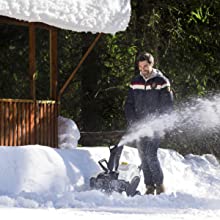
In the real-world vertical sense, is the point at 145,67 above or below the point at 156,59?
below

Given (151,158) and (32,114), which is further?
(32,114)

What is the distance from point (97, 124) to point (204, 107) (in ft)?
19.4

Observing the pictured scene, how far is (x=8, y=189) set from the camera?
9.98 metres

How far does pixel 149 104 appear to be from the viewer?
10484 millimetres

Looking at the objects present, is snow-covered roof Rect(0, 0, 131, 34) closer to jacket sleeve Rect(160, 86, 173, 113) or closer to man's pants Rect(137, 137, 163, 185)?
jacket sleeve Rect(160, 86, 173, 113)

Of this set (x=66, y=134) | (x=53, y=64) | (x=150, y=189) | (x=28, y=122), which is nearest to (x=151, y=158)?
(x=150, y=189)

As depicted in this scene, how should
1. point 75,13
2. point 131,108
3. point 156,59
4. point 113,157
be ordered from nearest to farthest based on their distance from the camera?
point 113,157
point 131,108
point 75,13
point 156,59

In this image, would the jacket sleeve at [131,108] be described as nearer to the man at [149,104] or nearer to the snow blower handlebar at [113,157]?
the man at [149,104]

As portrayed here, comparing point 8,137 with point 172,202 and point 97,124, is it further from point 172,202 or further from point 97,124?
point 97,124

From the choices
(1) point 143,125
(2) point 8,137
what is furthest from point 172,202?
(2) point 8,137

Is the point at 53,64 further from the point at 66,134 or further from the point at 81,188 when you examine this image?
the point at 81,188

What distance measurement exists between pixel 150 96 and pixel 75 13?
2.23 metres

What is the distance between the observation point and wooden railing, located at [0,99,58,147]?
1193cm

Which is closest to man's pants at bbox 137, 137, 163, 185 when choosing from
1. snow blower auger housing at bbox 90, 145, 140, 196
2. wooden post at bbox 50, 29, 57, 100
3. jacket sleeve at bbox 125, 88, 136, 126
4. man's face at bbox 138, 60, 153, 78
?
jacket sleeve at bbox 125, 88, 136, 126
